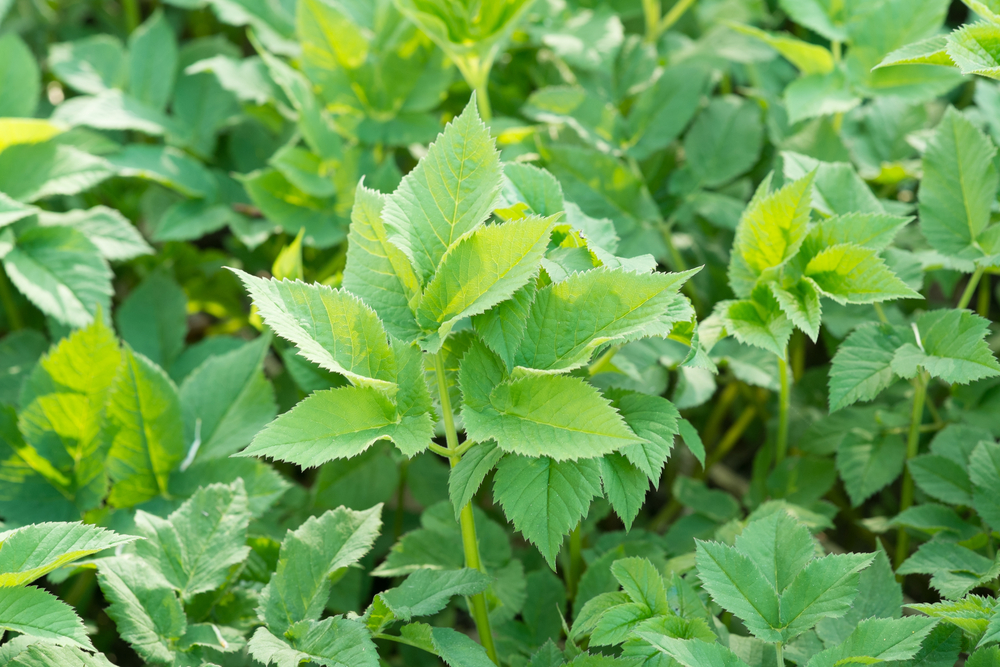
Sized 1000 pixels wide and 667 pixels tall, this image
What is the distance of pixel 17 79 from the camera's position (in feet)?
5.67

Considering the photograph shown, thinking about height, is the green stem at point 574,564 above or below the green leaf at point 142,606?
below

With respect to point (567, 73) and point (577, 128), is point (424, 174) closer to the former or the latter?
point (577, 128)

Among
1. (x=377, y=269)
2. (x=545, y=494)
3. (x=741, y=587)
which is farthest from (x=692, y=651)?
(x=377, y=269)

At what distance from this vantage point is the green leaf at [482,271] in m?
1.00

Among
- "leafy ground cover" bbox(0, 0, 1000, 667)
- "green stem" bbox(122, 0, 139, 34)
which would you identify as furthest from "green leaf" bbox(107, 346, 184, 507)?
"green stem" bbox(122, 0, 139, 34)

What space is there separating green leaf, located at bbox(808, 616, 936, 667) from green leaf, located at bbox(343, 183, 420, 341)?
2.21 feet

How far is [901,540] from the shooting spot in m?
1.50

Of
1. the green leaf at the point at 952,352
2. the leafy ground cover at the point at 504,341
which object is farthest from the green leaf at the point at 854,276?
the green leaf at the point at 952,352

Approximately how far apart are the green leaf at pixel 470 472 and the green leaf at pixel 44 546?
0.40 metres

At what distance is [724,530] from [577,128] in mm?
876

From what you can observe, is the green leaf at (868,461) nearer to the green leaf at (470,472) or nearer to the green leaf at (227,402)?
the green leaf at (470,472)

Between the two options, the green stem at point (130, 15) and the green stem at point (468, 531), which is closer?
the green stem at point (468, 531)

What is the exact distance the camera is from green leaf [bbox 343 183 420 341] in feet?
3.60

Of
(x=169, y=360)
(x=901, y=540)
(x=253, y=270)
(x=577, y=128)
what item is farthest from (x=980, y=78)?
(x=169, y=360)
